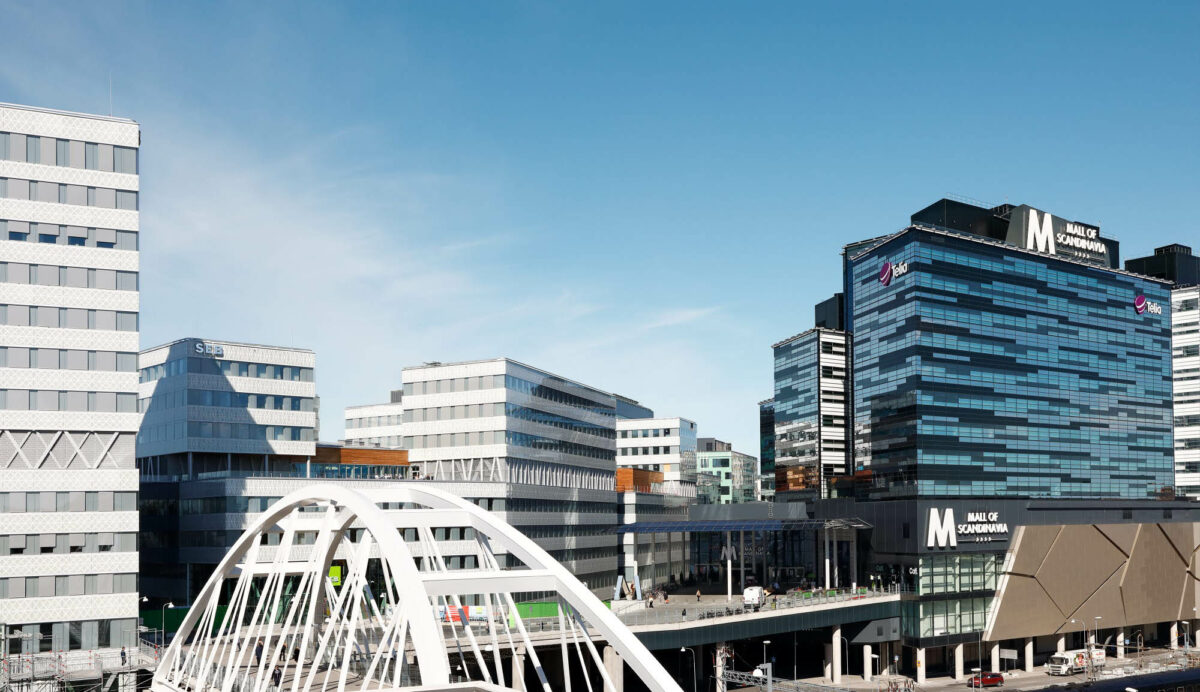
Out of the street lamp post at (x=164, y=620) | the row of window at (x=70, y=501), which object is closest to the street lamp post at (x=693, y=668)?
→ the street lamp post at (x=164, y=620)

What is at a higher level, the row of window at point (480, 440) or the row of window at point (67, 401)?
the row of window at point (67, 401)

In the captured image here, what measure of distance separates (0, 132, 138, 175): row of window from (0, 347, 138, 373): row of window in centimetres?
1281

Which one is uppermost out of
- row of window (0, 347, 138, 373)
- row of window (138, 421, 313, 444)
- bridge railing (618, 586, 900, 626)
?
row of window (0, 347, 138, 373)

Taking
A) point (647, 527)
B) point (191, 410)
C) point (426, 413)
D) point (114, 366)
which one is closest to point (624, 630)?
point (114, 366)

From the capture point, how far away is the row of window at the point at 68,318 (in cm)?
7538

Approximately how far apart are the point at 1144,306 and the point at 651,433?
74911 mm

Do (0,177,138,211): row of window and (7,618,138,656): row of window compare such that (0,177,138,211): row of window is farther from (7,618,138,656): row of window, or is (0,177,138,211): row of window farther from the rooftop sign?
the rooftop sign

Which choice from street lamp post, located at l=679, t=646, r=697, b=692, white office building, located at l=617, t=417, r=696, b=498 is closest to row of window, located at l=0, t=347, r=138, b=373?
street lamp post, located at l=679, t=646, r=697, b=692

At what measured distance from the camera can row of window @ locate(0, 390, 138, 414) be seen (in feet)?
245

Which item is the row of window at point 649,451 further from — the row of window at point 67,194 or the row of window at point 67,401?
the row of window at point 67,194

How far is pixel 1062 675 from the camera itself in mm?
118312

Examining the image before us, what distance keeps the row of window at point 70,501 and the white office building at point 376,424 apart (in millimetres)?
66684

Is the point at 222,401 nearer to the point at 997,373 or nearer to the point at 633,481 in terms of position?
the point at 633,481

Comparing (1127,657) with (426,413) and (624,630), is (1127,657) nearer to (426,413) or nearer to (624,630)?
(426,413)
